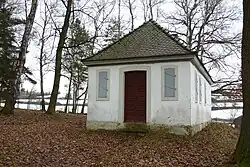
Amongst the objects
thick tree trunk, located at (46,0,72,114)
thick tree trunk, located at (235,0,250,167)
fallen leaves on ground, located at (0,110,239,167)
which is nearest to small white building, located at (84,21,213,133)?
fallen leaves on ground, located at (0,110,239,167)

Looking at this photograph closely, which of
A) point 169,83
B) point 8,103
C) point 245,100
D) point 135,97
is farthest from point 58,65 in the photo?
point 245,100

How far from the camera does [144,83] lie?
43.3 ft

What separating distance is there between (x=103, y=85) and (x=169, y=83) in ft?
10.9

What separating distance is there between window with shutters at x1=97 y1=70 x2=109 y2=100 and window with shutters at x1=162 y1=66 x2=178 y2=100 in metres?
2.87

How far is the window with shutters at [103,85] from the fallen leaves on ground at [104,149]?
1.78m

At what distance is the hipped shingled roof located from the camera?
A: 41.9ft

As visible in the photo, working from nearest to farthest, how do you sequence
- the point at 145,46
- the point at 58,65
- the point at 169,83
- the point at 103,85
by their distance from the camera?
1. the point at 169,83
2. the point at 145,46
3. the point at 103,85
4. the point at 58,65

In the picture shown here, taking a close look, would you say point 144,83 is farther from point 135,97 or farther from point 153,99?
point 153,99

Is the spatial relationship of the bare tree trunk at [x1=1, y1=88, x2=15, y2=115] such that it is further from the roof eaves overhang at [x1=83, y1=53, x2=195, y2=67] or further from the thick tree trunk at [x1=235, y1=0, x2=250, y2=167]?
the thick tree trunk at [x1=235, y1=0, x2=250, y2=167]

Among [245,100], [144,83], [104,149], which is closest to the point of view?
[245,100]

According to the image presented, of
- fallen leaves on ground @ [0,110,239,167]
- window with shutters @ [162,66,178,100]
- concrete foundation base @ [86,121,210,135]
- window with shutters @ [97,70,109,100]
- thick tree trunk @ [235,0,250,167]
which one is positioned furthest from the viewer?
window with shutters @ [97,70,109,100]

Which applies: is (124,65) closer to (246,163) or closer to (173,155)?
(173,155)

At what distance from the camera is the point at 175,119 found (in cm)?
1217

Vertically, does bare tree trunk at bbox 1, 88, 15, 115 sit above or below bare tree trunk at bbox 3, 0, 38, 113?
below
